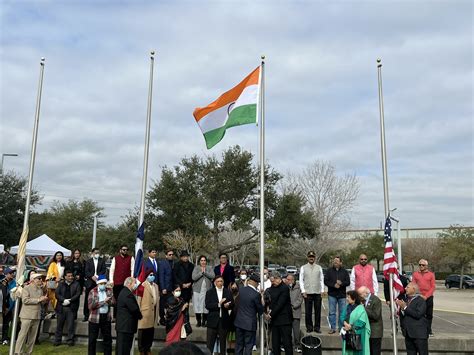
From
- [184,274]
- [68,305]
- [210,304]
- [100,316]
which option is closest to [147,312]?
[100,316]

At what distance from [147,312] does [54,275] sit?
3898mm

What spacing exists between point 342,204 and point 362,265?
20106mm

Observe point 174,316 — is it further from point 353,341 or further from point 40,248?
point 40,248

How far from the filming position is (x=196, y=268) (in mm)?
11242

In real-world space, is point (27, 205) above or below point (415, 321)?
above

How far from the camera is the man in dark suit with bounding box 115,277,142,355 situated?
28.9ft

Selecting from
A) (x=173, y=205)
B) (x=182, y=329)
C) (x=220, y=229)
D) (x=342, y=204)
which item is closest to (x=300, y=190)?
(x=342, y=204)

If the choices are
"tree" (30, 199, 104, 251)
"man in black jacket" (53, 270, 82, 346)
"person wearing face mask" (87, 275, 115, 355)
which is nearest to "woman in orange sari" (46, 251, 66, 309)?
"man in black jacket" (53, 270, 82, 346)

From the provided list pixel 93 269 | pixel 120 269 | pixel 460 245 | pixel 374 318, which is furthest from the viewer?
pixel 460 245

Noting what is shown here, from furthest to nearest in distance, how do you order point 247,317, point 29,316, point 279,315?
point 29,316
point 279,315
point 247,317

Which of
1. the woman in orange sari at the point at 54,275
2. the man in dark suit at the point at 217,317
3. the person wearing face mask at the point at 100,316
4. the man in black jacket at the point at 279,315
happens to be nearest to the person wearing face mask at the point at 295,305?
the man in black jacket at the point at 279,315

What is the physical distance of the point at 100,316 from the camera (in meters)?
9.84

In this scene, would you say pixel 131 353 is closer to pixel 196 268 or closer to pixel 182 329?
pixel 182 329

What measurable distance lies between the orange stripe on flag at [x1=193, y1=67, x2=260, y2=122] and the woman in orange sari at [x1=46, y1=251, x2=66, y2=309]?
5.63m
